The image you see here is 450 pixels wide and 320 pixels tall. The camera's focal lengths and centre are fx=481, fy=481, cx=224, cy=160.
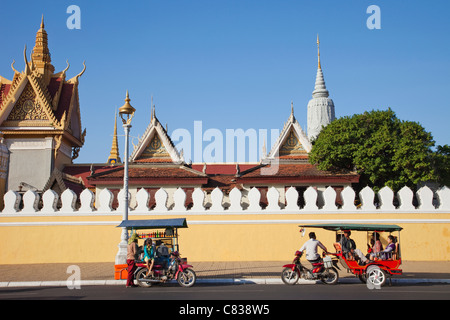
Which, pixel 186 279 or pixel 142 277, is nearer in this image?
pixel 186 279

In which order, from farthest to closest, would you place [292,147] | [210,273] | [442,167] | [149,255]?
[292,147]
[442,167]
[210,273]
[149,255]

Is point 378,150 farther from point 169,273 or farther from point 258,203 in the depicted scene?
point 169,273

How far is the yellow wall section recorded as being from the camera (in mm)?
15664

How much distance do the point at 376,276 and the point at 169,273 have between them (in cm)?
476

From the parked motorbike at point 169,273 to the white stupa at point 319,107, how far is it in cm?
4348

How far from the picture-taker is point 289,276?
11.3 m

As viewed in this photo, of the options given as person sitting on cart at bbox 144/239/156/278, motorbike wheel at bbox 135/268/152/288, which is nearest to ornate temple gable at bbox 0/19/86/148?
person sitting on cart at bbox 144/239/156/278

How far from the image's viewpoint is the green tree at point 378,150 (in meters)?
19.1

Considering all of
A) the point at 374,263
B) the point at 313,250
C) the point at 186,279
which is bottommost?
the point at 186,279

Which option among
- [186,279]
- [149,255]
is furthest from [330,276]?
[149,255]

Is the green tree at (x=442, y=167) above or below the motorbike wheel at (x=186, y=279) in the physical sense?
above

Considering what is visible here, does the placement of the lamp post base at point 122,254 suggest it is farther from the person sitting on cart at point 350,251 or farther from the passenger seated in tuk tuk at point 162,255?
the person sitting on cart at point 350,251

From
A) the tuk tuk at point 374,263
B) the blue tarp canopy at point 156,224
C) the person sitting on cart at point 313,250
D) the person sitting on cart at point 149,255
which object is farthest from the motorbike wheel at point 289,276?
the person sitting on cart at point 149,255

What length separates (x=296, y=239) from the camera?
1566cm
